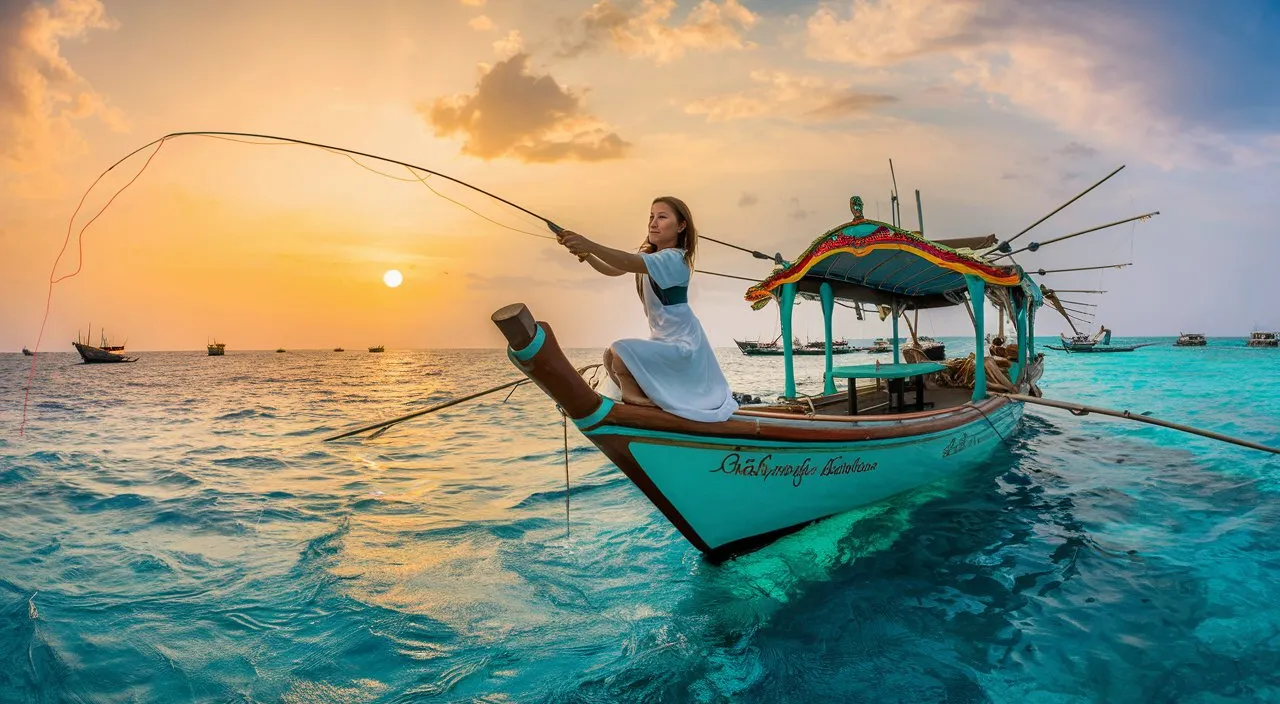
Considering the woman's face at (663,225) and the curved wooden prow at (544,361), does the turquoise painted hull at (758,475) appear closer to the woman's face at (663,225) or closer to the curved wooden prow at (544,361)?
the curved wooden prow at (544,361)

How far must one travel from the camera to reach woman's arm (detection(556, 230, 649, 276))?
118 inches

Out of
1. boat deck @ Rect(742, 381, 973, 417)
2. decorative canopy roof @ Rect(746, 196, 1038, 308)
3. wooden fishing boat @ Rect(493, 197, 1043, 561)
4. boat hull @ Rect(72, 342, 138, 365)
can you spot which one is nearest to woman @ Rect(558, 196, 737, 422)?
wooden fishing boat @ Rect(493, 197, 1043, 561)

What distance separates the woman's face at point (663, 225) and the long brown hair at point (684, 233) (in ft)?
0.06

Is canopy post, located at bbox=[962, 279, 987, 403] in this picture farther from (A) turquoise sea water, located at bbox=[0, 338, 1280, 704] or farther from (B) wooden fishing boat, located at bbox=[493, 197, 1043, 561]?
(A) turquoise sea water, located at bbox=[0, 338, 1280, 704]

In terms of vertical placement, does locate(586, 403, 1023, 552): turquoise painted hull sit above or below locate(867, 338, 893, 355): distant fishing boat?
below

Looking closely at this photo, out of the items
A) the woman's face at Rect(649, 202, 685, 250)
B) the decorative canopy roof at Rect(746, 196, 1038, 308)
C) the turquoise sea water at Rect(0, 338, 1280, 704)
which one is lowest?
the turquoise sea water at Rect(0, 338, 1280, 704)

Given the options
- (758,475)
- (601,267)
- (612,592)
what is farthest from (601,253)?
(612,592)

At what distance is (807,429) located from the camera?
16.0 feet

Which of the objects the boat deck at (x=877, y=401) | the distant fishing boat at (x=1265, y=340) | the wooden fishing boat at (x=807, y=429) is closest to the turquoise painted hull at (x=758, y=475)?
the wooden fishing boat at (x=807, y=429)

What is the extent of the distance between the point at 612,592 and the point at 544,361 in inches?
101

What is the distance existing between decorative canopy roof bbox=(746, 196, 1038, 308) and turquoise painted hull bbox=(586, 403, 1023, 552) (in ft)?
8.19

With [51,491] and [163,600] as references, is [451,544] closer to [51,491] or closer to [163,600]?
[163,600]

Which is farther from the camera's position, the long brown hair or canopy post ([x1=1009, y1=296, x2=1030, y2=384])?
canopy post ([x1=1009, y1=296, x2=1030, y2=384])

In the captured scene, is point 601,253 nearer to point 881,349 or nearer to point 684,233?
point 684,233
